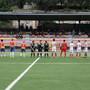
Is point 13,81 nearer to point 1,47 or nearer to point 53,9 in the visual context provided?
point 1,47

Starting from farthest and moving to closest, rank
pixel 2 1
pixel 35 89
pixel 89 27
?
1. pixel 2 1
2. pixel 89 27
3. pixel 35 89

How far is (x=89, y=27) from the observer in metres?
47.2

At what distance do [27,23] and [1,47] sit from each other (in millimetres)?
38126

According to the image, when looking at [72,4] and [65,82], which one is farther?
[72,4]

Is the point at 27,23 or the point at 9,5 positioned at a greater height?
the point at 9,5

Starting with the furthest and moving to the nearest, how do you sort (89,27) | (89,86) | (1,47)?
(89,27) → (1,47) → (89,86)

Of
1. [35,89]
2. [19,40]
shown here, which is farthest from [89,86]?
[19,40]

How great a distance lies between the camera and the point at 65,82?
412 inches

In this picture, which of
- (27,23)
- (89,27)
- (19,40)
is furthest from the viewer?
(27,23)

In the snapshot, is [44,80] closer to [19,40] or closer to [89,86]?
[89,86]

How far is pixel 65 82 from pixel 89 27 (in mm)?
37687

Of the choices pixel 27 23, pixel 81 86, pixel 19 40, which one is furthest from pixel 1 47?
pixel 27 23

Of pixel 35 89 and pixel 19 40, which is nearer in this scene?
pixel 35 89

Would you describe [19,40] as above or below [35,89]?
below
